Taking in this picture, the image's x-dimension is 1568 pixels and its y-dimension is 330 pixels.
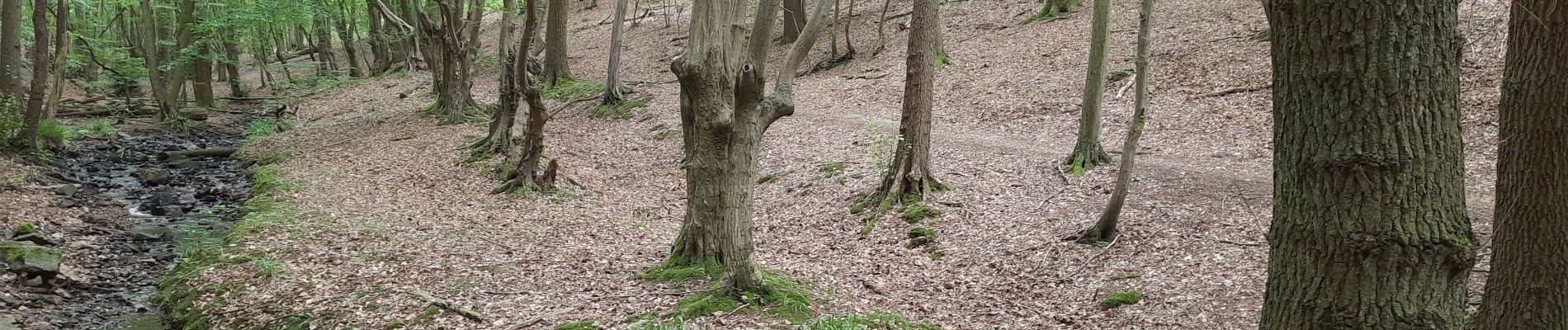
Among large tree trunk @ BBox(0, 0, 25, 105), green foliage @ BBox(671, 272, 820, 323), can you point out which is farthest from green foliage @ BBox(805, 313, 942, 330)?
large tree trunk @ BBox(0, 0, 25, 105)

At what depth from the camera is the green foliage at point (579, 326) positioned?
6492 millimetres

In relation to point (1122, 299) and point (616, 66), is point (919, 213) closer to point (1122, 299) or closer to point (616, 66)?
point (1122, 299)

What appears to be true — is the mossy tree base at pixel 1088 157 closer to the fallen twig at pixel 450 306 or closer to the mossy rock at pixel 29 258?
the fallen twig at pixel 450 306

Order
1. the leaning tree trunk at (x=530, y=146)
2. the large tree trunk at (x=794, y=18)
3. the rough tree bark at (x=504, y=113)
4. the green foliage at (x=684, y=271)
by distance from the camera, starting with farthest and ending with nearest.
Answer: the large tree trunk at (x=794, y=18), the rough tree bark at (x=504, y=113), the leaning tree trunk at (x=530, y=146), the green foliage at (x=684, y=271)

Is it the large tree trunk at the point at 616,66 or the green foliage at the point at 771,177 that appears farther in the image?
the large tree trunk at the point at 616,66

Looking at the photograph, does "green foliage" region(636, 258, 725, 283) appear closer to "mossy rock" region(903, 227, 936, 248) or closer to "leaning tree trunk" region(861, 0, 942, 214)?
"mossy rock" region(903, 227, 936, 248)

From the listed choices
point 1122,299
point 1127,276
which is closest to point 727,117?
point 1122,299

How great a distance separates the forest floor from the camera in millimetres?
7352

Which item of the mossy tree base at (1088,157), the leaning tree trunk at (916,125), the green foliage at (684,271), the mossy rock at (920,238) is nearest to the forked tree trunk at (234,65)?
the leaning tree trunk at (916,125)

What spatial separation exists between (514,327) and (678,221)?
16.2 feet

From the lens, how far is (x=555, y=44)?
2250cm

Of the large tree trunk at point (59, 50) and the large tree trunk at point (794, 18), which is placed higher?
the large tree trunk at point (794, 18)

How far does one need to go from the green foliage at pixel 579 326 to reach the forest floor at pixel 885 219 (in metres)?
0.10

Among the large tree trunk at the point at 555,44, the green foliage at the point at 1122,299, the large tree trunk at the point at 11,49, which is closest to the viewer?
the green foliage at the point at 1122,299
